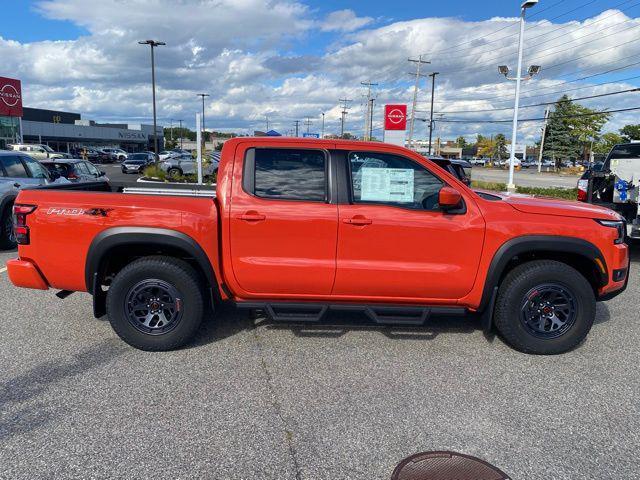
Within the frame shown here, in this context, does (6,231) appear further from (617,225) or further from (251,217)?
(617,225)

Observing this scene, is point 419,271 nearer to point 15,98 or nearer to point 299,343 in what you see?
point 299,343

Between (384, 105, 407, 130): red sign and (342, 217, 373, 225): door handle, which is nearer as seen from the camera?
(342, 217, 373, 225): door handle

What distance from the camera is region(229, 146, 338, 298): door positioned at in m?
3.99

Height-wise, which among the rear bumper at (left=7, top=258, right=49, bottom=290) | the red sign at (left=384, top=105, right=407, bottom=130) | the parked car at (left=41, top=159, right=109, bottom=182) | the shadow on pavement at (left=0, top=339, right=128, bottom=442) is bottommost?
the shadow on pavement at (left=0, top=339, right=128, bottom=442)

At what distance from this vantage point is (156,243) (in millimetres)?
3984

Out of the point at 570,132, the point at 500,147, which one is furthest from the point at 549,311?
the point at 500,147

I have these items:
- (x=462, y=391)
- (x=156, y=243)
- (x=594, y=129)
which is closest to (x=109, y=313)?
(x=156, y=243)

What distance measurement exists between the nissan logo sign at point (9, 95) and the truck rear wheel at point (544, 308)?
50608 millimetres

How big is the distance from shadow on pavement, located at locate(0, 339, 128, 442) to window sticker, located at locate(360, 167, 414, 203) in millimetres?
2603

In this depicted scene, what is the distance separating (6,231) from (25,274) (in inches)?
212

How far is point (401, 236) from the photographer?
3988 mm

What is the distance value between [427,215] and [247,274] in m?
1.63

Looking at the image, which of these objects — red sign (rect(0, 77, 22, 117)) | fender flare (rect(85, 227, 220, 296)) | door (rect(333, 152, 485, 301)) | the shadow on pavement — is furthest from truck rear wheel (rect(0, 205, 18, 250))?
red sign (rect(0, 77, 22, 117))

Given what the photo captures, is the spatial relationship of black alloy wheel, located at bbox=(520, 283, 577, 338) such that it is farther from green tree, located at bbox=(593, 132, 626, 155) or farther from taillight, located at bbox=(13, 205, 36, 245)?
green tree, located at bbox=(593, 132, 626, 155)
